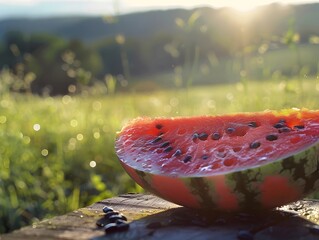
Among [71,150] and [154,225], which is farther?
[71,150]

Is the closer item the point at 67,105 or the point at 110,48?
the point at 67,105

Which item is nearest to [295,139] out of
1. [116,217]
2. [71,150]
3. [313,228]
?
[313,228]

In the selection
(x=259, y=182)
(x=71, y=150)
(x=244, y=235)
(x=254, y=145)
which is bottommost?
(x=71, y=150)

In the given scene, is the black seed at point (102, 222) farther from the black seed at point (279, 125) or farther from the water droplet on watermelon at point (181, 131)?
the black seed at point (279, 125)

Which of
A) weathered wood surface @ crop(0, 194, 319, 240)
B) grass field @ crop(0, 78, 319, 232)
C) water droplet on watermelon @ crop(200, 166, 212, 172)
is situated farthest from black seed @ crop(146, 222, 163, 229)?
grass field @ crop(0, 78, 319, 232)

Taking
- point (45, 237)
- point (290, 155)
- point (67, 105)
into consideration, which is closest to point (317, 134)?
point (290, 155)

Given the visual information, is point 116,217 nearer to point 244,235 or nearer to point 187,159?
point 187,159

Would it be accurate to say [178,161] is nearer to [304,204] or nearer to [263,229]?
[263,229]
